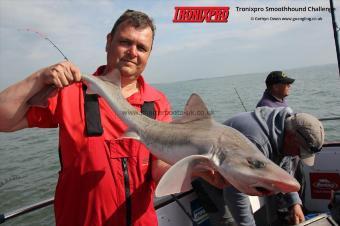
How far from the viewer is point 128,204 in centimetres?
298

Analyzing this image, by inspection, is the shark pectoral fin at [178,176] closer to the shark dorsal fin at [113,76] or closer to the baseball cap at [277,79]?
the shark dorsal fin at [113,76]

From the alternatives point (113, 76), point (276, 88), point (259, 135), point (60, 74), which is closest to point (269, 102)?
point (276, 88)

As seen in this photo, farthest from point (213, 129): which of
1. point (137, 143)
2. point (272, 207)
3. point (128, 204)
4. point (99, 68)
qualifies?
point (272, 207)

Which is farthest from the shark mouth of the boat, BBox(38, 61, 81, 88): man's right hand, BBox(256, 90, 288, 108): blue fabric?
BBox(256, 90, 288, 108): blue fabric

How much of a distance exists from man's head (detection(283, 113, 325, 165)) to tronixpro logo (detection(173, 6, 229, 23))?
3804 mm

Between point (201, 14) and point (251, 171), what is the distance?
549cm

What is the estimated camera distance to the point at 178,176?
2.39 m

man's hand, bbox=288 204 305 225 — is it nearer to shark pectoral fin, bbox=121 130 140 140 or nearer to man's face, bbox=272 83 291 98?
shark pectoral fin, bbox=121 130 140 140

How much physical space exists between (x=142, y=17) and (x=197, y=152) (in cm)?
146

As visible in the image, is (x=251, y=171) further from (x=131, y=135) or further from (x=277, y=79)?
(x=277, y=79)

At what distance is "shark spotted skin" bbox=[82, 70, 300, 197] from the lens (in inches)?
87.7

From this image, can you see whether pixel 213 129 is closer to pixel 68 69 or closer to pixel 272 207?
pixel 68 69

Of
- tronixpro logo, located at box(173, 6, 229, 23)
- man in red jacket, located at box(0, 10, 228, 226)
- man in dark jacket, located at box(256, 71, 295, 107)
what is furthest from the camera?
man in dark jacket, located at box(256, 71, 295, 107)

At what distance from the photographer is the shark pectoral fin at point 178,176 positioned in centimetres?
234
